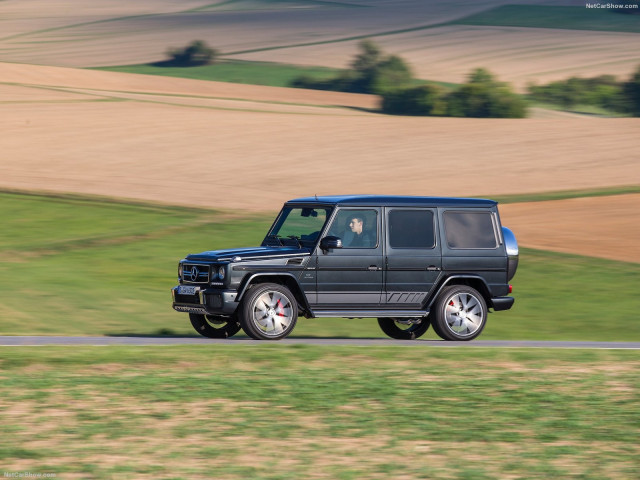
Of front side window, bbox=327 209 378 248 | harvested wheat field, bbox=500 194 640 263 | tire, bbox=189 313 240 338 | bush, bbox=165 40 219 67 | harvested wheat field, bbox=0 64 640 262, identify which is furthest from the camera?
bush, bbox=165 40 219 67

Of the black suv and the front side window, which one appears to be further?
the front side window

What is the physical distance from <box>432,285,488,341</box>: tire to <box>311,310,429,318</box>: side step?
24 centimetres

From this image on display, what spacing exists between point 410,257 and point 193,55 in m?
69.8

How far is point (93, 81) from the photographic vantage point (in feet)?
217

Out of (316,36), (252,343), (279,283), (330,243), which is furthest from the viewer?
(316,36)

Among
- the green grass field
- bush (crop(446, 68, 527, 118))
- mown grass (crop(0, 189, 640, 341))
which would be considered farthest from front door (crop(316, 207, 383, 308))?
the green grass field

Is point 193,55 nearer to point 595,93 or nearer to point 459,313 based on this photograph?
point 595,93

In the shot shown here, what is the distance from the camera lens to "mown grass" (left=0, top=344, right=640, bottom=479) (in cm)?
777

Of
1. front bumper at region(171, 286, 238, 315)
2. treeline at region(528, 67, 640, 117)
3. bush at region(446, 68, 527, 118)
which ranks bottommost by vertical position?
front bumper at region(171, 286, 238, 315)

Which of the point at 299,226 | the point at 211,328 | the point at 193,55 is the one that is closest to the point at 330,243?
the point at 299,226

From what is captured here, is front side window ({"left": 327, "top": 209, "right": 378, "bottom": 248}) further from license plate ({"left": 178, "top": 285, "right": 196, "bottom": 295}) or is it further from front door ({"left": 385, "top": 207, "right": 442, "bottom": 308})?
license plate ({"left": 178, "top": 285, "right": 196, "bottom": 295})

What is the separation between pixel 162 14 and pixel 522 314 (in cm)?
8649

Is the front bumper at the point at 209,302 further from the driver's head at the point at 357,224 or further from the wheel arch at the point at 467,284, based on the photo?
the wheel arch at the point at 467,284

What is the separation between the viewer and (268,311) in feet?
46.4
